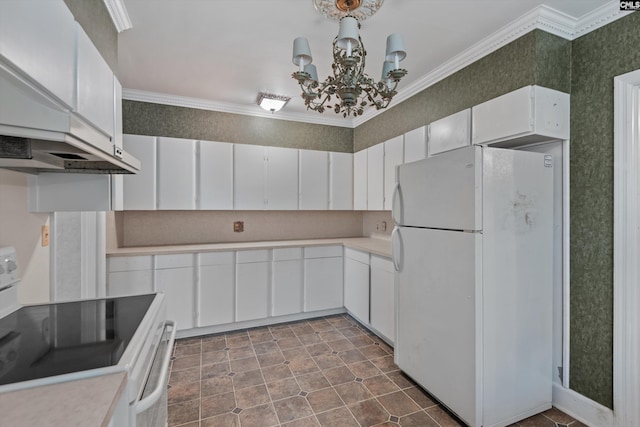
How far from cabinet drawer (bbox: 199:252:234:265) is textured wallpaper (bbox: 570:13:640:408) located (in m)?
2.95

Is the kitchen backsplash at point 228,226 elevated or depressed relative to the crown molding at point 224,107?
depressed

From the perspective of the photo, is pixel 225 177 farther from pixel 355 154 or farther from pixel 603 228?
pixel 603 228

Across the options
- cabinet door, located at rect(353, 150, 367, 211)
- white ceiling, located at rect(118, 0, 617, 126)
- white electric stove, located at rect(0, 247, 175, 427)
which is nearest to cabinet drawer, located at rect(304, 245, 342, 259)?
cabinet door, located at rect(353, 150, 367, 211)

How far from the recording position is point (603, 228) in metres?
1.80

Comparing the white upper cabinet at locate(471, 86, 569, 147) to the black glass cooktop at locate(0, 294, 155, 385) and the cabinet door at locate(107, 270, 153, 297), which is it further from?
the cabinet door at locate(107, 270, 153, 297)

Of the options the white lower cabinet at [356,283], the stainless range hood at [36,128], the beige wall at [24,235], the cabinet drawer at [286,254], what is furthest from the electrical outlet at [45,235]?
the white lower cabinet at [356,283]

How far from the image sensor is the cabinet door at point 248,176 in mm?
3465

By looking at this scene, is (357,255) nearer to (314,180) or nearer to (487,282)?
(314,180)

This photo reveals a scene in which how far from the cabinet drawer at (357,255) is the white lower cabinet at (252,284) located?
3.23 feet

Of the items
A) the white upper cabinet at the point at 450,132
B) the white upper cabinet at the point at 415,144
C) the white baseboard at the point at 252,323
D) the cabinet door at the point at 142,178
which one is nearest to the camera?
the white upper cabinet at the point at 450,132

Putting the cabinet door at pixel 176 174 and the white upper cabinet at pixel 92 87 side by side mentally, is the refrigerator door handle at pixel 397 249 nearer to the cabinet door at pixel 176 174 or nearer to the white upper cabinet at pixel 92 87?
the white upper cabinet at pixel 92 87

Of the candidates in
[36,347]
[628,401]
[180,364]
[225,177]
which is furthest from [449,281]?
[225,177]

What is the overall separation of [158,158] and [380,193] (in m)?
2.47

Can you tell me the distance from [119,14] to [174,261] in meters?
2.10
